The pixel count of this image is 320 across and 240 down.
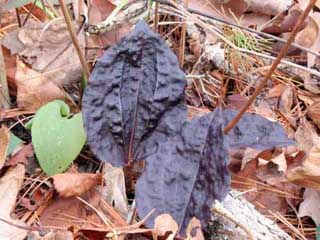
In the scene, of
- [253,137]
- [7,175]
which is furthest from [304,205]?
[7,175]

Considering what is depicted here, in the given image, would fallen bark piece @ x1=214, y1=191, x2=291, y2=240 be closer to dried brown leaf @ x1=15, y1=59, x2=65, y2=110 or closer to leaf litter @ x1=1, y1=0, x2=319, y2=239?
leaf litter @ x1=1, y1=0, x2=319, y2=239

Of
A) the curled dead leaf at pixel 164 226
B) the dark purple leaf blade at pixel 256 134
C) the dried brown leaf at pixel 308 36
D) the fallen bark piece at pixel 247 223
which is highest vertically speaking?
the dried brown leaf at pixel 308 36

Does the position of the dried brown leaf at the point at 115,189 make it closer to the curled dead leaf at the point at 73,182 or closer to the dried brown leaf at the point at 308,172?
the curled dead leaf at the point at 73,182

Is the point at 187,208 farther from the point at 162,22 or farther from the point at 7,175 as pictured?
the point at 162,22

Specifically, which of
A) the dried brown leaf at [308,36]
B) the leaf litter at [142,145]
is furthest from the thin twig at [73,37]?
the dried brown leaf at [308,36]

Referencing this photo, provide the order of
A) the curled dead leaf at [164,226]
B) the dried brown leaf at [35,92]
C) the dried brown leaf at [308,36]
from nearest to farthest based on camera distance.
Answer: the curled dead leaf at [164,226], the dried brown leaf at [35,92], the dried brown leaf at [308,36]
